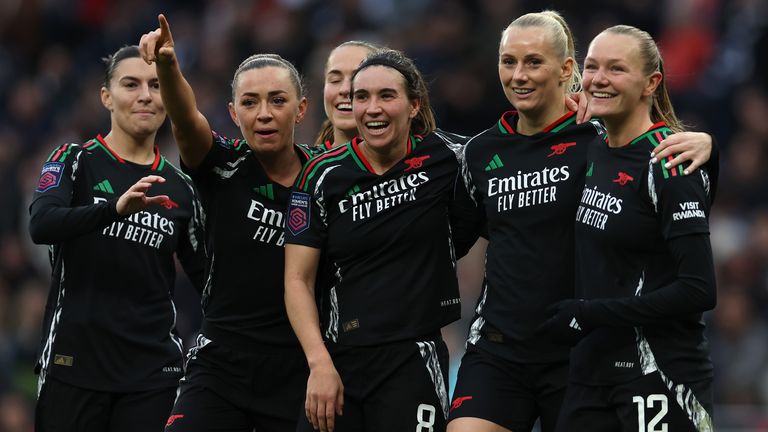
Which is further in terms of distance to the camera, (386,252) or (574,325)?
(386,252)

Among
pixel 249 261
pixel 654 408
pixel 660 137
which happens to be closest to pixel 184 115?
pixel 249 261

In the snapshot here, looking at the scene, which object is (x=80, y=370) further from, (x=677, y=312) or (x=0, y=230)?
(x=0, y=230)

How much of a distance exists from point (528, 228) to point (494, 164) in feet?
1.15

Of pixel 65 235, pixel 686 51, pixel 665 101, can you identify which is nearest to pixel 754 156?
pixel 686 51

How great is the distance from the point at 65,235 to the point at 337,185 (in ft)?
4.15

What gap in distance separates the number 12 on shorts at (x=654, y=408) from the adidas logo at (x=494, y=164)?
1.22 metres

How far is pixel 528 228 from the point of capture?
6.00 meters

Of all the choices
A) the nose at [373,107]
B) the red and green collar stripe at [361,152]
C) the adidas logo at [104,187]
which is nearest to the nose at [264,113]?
the red and green collar stripe at [361,152]

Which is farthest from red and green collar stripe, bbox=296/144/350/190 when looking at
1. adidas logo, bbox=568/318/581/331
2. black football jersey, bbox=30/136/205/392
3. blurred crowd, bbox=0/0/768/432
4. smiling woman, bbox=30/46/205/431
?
blurred crowd, bbox=0/0/768/432

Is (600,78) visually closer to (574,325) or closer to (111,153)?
(574,325)

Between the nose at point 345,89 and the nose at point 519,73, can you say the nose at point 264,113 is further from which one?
the nose at point 519,73

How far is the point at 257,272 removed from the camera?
255 inches

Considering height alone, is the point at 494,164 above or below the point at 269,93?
below

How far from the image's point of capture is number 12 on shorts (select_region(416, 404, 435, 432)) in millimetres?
5953
